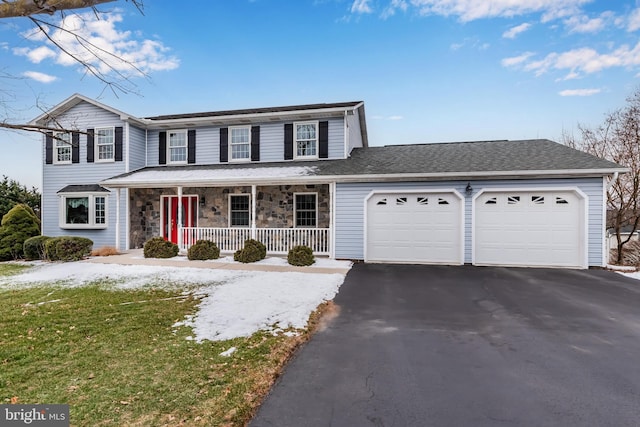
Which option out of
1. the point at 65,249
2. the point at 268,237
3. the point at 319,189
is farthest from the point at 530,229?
the point at 65,249

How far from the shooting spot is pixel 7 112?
358 cm

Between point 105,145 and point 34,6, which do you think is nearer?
point 34,6

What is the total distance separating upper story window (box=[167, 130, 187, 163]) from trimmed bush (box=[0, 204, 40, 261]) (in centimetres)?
586

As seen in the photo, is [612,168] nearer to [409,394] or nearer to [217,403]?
[409,394]

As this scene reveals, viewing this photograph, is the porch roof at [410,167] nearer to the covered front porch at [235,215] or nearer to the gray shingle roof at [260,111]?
the covered front porch at [235,215]

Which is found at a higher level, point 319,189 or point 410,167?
point 410,167

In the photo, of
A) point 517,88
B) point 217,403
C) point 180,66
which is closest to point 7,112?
point 217,403

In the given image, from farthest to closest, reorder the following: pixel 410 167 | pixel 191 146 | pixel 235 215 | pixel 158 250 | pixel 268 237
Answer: pixel 191 146, pixel 235 215, pixel 268 237, pixel 158 250, pixel 410 167

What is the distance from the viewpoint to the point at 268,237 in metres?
11.8

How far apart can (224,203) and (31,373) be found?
379 inches

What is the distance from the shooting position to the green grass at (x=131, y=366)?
8.11 ft

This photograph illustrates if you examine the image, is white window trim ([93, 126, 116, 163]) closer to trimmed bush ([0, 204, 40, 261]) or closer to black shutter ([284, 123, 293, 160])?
trimmed bush ([0, 204, 40, 261])

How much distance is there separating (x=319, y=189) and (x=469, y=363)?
903 centimetres

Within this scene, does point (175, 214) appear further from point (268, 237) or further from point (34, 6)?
point (34, 6)
